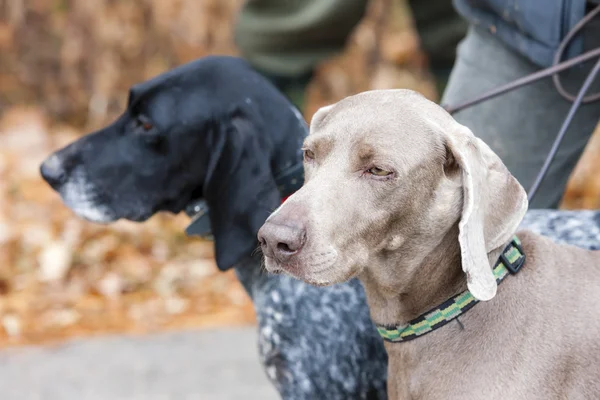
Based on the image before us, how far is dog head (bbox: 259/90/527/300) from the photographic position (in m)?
2.16

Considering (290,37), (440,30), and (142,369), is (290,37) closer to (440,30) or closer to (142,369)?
(440,30)

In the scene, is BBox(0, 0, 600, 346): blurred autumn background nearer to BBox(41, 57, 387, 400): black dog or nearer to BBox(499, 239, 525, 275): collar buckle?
BBox(41, 57, 387, 400): black dog

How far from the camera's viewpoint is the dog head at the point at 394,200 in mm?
2164

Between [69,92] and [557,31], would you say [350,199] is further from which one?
[69,92]

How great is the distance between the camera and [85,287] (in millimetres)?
5410

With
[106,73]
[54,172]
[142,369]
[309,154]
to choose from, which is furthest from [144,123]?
[106,73]

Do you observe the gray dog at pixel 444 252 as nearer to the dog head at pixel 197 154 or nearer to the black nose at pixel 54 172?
the dog head at pixel 197 154

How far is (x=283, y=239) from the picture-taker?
214 cm

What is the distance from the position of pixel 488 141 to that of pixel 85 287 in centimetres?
291

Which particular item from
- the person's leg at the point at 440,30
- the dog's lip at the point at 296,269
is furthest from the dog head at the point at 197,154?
the person's leg at the point at 440,30

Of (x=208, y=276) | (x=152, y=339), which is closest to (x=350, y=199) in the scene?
(x=152, y=339)

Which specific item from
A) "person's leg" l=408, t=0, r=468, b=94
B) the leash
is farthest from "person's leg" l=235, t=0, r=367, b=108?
the leash

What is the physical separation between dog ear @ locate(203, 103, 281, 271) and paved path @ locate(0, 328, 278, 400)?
147 centimetres

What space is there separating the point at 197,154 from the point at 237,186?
0.70ft
